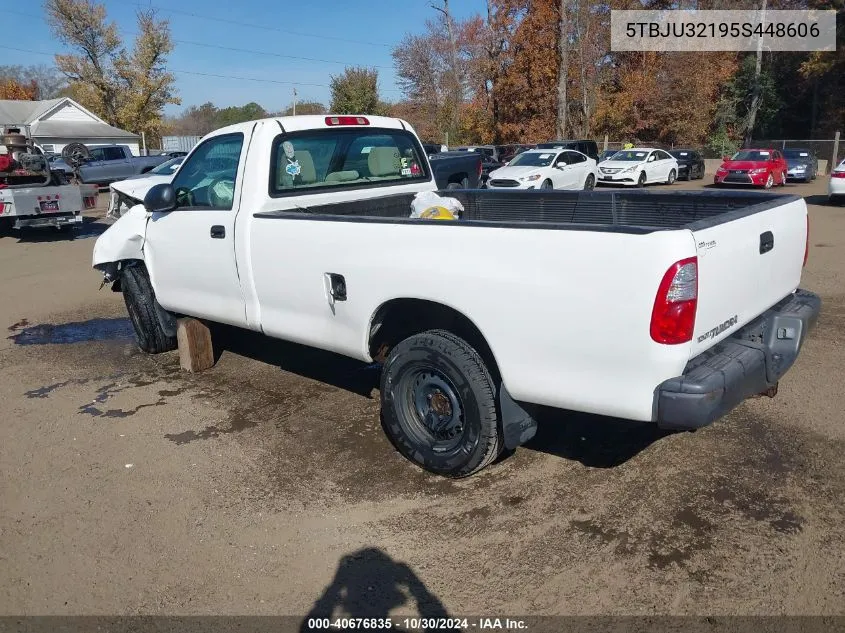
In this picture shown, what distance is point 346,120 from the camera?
216 inches

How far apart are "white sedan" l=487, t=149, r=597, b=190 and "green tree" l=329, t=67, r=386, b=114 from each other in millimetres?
24829

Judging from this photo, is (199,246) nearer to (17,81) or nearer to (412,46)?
(412,46)

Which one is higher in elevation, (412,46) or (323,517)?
(412,46)

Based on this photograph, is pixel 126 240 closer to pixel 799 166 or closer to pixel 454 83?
pixel 799 166

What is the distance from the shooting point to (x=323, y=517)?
145 inches

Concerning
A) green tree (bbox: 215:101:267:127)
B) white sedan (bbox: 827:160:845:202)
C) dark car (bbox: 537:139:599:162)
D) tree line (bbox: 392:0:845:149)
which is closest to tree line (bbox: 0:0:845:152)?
tree line (bbox: 392:0:845:149)

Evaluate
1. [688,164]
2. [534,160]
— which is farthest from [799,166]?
[534,160]

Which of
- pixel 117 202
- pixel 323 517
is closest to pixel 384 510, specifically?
pixel 323 517

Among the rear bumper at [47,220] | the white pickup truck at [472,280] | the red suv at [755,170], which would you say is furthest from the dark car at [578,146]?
the white pickup truck at [472,280]

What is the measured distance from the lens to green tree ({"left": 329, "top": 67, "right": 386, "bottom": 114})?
4566 centimetres

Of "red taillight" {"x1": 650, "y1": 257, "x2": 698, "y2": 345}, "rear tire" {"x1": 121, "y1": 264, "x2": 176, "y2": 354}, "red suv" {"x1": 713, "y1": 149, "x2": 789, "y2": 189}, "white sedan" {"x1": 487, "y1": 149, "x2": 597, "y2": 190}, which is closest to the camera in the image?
"red taillight" {"x1": 650, "y1": 257, "x2": 698, "y2": 345}

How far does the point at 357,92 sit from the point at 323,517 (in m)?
44.8

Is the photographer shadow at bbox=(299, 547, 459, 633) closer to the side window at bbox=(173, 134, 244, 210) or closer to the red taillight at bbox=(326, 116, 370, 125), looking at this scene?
the side window at bbox=(173, 134, 244, 210)

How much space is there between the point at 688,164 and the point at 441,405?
29569 millimetres
